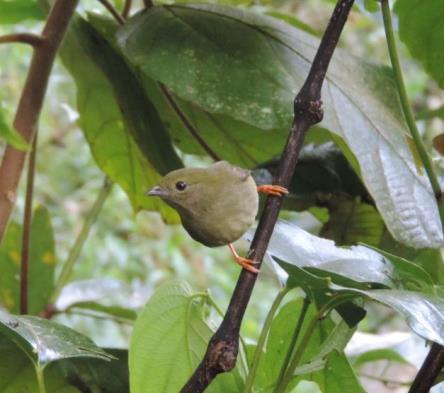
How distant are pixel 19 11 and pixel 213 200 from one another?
424 millimetres

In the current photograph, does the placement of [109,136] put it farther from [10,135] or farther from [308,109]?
[10,135]

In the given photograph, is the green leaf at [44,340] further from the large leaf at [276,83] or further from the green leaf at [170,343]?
the large leaf at [276,83]

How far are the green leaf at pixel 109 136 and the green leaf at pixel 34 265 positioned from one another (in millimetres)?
167

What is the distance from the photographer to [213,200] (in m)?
1.09

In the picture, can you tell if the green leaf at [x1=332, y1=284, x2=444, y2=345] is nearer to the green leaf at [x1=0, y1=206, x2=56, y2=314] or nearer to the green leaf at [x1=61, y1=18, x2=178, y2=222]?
the green leaf at [x1=61, y1=18, x2=178, y2=222]

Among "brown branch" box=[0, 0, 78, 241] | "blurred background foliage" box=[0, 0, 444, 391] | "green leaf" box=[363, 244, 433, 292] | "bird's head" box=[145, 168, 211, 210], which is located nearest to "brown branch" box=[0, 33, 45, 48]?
"brown branch" box=[0, 0, 78, 241]

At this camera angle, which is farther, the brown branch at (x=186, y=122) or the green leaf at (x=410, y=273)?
the brown branch at (x=186, y=122)

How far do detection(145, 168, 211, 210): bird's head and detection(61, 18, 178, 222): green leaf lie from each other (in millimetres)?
183

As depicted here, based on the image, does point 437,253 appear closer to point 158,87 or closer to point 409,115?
point 409,115

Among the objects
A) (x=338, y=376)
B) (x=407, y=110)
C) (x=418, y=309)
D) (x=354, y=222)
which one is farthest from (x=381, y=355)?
(x=418, y=309)

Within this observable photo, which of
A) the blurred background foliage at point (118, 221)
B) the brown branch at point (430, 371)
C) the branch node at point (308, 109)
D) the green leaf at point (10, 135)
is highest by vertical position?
the branch node at point (308, 109)

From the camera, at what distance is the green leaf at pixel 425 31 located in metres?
1.05

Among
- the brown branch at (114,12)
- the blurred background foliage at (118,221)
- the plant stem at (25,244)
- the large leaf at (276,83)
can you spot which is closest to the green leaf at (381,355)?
the large leaf at (276,83)

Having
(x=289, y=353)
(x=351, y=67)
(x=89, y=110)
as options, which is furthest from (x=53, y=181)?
(x=289, y=353)
